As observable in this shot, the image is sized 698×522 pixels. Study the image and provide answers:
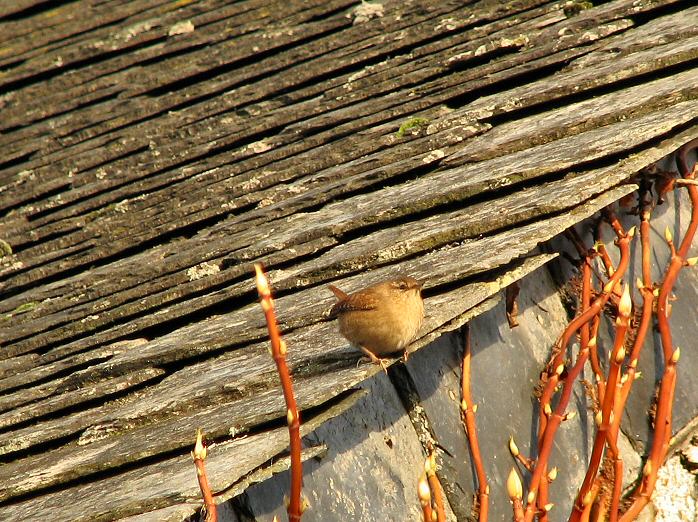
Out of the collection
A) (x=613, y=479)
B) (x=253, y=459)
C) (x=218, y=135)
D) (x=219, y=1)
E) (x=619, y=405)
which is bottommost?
(x=613, y=479)

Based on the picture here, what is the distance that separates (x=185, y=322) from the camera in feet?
14.4

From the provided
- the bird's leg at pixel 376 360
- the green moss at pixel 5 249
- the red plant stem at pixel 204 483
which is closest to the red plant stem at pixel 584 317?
the bird's leg at pixel 376 360

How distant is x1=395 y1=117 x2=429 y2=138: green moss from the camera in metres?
5.02

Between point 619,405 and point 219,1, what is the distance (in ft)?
14.6

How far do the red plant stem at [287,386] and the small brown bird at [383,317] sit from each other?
3.08ft

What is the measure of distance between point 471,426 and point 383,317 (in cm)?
73

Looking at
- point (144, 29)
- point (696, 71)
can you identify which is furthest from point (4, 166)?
point (696, 71)

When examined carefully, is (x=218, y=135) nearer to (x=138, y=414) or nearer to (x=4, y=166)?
(x=4, y=166)

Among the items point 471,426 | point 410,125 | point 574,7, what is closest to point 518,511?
point 471,426

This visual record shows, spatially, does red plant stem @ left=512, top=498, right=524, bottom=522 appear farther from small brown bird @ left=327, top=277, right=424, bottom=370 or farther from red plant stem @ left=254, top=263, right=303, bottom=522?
red plant stem @ left=254, top=263, right=303, bottom=522

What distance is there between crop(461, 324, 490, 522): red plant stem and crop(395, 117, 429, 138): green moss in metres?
1.53

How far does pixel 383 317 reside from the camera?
3.16 metres

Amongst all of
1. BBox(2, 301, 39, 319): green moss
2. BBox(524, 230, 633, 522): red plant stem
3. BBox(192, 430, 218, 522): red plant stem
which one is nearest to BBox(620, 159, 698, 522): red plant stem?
BBox(524, 230, 633, 522): red plant stem

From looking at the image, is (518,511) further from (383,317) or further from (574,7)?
(574,7)
